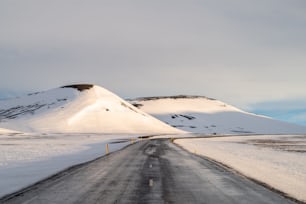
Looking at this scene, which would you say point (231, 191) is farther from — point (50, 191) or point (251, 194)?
point (50, 191)

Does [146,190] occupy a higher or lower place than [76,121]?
lower

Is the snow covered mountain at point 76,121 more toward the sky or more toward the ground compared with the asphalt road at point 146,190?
more toward the sky

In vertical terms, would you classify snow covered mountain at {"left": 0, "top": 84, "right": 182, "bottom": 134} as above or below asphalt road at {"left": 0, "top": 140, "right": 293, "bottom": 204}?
above

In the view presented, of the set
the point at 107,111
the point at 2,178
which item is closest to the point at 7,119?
the point at 107,111

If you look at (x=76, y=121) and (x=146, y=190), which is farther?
(x=76, y=121)

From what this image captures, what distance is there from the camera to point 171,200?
38.4ft

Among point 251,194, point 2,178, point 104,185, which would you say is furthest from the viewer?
point 2,178

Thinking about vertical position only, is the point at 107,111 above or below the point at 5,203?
above

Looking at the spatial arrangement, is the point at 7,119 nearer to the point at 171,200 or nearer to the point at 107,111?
the point at 107,111

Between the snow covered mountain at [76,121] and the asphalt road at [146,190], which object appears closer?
the asphalt road at [146,190]

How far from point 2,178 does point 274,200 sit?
40.1 ft

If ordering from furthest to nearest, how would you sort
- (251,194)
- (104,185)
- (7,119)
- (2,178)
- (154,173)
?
(7,119) → (154,173) → (2,178) → (104,185) → (251,194)

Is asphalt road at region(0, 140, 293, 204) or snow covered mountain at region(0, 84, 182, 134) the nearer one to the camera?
asphalt road at region(0, 140, 293, 204)

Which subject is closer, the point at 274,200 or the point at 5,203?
the point at 5,203
